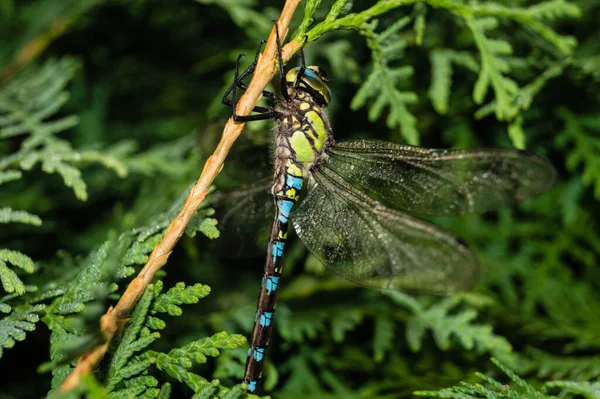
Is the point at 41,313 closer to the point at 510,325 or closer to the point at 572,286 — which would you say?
the point at 510,325

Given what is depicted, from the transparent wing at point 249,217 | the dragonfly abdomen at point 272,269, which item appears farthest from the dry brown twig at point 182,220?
the transparent wing at point 249,217

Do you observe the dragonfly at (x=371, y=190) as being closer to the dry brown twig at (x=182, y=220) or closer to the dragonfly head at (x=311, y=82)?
the dragonfly head at (x=311, y=82)

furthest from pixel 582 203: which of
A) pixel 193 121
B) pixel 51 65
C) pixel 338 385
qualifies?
pixel 51 65

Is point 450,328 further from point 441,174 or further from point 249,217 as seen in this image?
point 249,217

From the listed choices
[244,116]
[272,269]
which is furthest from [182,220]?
[272,269]

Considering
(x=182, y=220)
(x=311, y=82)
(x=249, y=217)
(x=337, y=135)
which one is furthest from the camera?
(x=337, y=135)

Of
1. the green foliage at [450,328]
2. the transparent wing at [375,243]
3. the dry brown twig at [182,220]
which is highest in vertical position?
the dry brown twig at [182,220]
